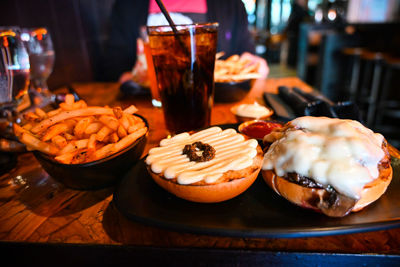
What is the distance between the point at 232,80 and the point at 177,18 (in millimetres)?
1183

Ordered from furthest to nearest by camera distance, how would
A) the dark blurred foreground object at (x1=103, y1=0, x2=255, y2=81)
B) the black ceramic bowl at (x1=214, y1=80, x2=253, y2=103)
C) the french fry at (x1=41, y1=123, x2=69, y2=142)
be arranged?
the dark blurred foreground object at (x1=103, y1=0, x2=255, y2=81), the black ceramic bowl at (x1=214, y1=80, x2=253, y2=103), the french fry at (x1=41, y1=123, x2=69, y2=142)

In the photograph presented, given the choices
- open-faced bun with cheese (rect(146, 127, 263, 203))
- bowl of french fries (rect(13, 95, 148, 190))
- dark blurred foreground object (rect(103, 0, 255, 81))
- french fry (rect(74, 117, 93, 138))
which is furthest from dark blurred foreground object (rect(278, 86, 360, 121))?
dark blurred foreground object (rect(103, 0, 255, 81))

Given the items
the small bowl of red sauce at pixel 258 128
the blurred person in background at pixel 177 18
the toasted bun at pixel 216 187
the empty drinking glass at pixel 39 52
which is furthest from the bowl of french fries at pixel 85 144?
the blurred person in background at pixel 177 18

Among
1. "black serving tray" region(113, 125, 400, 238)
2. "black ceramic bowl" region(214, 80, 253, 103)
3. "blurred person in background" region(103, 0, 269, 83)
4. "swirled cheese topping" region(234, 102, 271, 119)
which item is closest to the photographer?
"black serving tray" region(113, 125, 400, 238)

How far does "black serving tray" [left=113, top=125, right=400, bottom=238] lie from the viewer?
74 centimetres

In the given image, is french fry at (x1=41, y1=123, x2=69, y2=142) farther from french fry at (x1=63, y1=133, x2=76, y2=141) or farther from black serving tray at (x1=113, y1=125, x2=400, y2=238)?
black serving tray at (x1=113, y1=125, x2=400, y2=238)

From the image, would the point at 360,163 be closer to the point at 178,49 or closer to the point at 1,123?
the point at 178,49

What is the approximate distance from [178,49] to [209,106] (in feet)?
1.24

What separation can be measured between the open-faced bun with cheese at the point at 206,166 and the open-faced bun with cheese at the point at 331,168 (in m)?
0.10

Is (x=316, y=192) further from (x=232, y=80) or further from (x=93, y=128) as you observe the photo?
(x=232, y=80)

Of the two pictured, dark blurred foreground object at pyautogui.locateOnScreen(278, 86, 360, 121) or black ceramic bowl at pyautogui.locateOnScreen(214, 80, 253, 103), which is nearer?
dark blurred foreground object at pyautogui.locateOnScreen(278, 86, 360, 121)

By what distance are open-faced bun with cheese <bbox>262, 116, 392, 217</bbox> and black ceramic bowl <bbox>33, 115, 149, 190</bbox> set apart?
21.4 inches

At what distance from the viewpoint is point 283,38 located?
1266 centimetres

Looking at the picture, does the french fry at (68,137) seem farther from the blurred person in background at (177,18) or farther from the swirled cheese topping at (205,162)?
the blurred person in background at (177,18)
